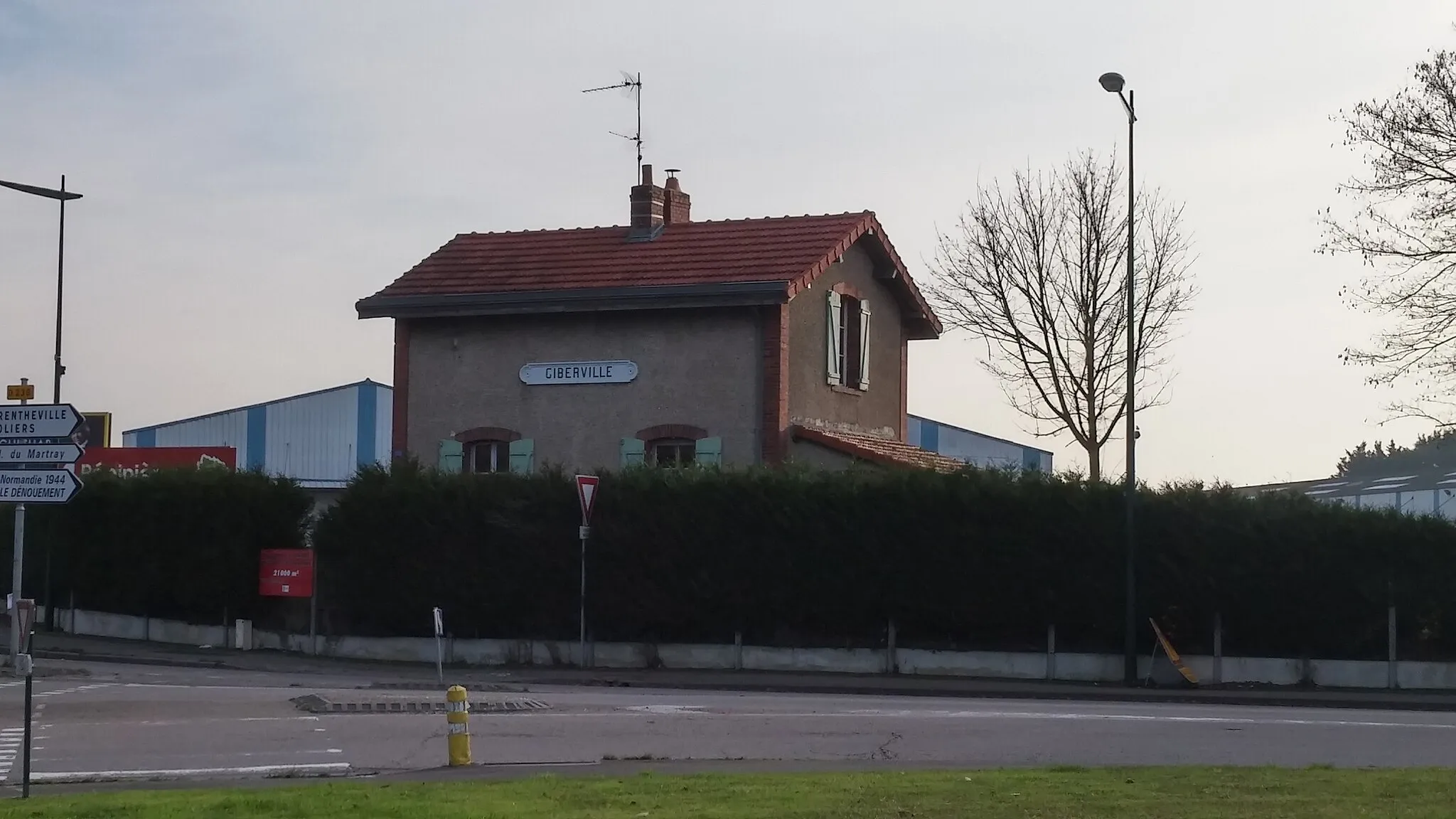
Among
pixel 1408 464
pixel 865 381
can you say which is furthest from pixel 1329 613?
pixel 1408 464

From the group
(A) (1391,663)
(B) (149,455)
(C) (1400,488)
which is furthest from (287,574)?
(C) (1400,488)

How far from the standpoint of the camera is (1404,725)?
1755 cm

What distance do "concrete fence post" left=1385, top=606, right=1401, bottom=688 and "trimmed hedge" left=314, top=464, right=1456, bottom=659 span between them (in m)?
0.13

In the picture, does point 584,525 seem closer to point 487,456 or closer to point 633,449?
point 633,449

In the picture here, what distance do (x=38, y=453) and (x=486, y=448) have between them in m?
20.8

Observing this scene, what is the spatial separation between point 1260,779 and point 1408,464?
196ft

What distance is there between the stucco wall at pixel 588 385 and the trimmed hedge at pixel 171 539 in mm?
4576

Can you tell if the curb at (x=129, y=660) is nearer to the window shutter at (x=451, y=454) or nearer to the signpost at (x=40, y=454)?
the window shutter at (x=451, y=454)

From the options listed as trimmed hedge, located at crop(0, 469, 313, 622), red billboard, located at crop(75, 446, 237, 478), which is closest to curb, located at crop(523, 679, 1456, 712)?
trimmed hedge, located at crop(0, 469, 313, 622)

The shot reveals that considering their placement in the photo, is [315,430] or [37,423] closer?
[37,423]

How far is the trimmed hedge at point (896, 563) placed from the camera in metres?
24.9

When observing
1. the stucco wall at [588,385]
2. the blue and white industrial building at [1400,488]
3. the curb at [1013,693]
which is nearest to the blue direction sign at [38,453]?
the curb at [1013,693]

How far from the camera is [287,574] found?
2809 centimetres

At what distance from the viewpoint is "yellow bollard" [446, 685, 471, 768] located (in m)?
12.9
